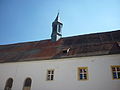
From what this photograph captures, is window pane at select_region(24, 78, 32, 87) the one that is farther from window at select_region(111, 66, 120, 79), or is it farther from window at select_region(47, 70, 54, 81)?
window at select_region(111, 66, 120, 79)

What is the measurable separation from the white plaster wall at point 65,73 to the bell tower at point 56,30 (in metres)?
6.19

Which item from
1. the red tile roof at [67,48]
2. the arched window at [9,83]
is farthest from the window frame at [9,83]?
the red tile roof at [67,48]

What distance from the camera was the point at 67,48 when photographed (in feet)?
62.3

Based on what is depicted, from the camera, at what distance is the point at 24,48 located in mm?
22828

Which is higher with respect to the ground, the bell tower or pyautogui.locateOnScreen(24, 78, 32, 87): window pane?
the bell tower

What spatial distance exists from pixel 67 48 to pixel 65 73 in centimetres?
376

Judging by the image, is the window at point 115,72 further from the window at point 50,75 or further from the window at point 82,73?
the window at point 50,75

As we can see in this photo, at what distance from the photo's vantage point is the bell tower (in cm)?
2316

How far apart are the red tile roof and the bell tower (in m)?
0.85

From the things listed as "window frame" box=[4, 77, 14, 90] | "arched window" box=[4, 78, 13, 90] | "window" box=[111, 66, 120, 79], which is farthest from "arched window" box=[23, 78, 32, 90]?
"window" box=[111, 66, 120, 79]

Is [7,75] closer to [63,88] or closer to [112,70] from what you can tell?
[63,88]

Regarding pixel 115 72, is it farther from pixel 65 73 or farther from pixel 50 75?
pixel 50 75

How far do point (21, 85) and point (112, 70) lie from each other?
10.4 metres

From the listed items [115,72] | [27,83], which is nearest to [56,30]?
[27,83]
